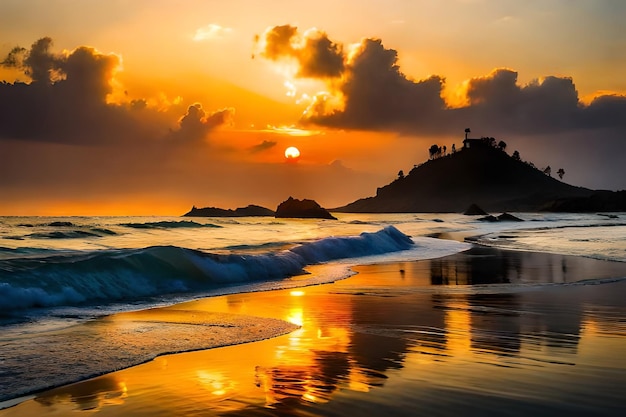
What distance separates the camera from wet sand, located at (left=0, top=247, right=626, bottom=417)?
6.11m

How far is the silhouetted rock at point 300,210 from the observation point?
148 metres

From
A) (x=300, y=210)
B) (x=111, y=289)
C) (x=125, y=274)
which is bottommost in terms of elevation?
(x=111, y=289)

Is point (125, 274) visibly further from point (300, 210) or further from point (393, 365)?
point (300, 210)

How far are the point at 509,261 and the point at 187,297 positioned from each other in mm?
15444

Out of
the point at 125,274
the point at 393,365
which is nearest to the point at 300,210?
the point at 125,274

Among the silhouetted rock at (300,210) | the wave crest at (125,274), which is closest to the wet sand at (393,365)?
the wave crest at (125,274)

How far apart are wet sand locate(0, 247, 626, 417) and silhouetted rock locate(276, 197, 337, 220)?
13295cm

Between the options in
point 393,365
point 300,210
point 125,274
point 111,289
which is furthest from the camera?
point 300,210

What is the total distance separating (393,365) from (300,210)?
471ft

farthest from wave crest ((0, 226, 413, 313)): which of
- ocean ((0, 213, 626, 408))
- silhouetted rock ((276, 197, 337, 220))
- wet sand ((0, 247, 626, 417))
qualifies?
silhouetted rock ((276, 197, 337, 220))

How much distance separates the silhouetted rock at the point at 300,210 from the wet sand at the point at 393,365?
13295 centimetres

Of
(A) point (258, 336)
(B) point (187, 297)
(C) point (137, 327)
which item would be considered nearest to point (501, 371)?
(A) point (258, 336)

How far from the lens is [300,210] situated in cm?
15138

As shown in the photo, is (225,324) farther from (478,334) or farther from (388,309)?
(478,334)
